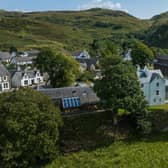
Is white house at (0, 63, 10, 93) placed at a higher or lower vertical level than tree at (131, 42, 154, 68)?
lower

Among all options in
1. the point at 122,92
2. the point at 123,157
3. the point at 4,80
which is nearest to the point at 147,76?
the point at 122,92

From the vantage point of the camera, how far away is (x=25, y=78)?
78625mm

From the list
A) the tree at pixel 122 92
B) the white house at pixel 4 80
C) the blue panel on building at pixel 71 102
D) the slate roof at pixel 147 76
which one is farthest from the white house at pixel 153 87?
the white house at pixel 4 80

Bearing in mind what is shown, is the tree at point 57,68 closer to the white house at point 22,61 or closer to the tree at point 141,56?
the tree at point 141,56

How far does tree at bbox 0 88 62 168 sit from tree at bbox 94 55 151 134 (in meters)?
8.74

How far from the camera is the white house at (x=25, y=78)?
77.4m

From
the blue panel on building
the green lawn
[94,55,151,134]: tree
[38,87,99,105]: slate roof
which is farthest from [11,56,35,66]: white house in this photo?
the green lawn

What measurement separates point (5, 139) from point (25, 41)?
164 metres

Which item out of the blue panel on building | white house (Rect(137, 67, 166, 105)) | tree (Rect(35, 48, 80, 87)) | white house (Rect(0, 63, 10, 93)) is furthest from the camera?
white house (Rect(0, 63, 10, 93))

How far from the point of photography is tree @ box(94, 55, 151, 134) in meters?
40.0

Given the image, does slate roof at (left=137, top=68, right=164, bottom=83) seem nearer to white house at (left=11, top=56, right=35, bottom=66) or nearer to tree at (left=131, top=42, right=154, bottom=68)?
tree at (left=131, top=42, right=154, bottom=68)

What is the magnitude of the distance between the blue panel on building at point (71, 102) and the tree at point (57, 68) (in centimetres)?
1152

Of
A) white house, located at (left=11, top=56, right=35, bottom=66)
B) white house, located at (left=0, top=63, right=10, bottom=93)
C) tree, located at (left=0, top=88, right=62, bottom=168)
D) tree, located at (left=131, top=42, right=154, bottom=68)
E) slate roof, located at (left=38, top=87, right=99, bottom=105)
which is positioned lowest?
tree, located at (left=0, top=88, right=62, bottom=168)

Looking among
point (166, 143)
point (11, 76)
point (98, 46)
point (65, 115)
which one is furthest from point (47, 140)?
point (98, 46)
